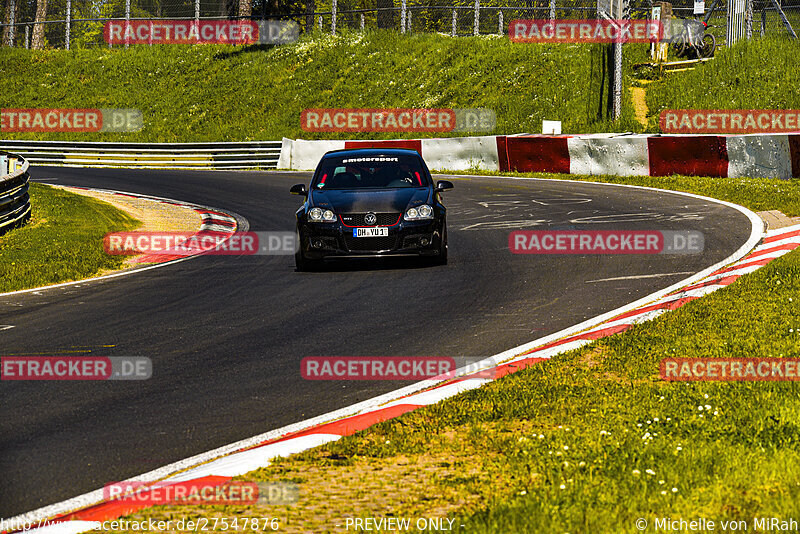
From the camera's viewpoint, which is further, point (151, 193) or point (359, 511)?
point (151, 193)

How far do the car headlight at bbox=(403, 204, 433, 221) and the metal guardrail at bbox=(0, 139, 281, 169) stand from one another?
20.2 metres

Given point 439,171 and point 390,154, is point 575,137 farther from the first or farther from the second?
point 390,154

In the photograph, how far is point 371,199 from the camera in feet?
40.8

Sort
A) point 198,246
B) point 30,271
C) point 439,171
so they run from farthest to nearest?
1. point 439,171
2. point 198,246
3. point 30,271

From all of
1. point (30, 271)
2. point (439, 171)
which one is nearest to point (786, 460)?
point (30, 271)

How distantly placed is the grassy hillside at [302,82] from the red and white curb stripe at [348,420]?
70.6ft

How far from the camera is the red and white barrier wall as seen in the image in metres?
21.5

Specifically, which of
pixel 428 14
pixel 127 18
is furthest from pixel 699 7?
pixel 127 18

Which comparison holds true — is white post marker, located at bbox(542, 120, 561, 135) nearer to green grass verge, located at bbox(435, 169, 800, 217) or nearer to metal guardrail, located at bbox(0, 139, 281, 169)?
green grass verge, located at bbox(435, 169, 800, 217)

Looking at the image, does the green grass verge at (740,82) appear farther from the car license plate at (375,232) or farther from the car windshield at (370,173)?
the car license plate at (375,232)

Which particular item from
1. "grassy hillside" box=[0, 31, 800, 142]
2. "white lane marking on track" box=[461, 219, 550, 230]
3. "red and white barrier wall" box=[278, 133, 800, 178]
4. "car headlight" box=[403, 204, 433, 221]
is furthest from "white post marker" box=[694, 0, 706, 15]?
"car headlight" box=[403, 204, 433, 221]

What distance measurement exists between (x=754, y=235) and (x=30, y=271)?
32.0 feet

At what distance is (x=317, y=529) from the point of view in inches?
170

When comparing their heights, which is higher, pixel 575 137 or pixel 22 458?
pixel 575 137
